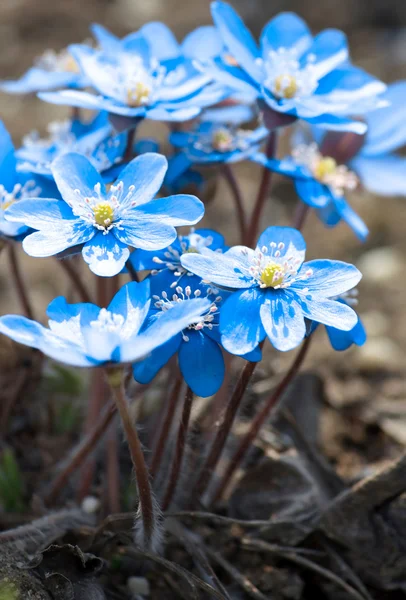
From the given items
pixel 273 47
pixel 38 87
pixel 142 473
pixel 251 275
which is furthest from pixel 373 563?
pixel 38 87

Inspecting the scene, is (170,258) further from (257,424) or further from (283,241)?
(257,424)

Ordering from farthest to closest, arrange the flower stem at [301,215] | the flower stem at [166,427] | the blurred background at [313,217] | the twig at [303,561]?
1. the blurred background at [313,217]
2. the flower stem at [301,215]
3. the twig at [303,561]
4. the flower stem at [166,427]

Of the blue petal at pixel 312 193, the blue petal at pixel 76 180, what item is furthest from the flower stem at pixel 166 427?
the blue petal at pixel 312 193

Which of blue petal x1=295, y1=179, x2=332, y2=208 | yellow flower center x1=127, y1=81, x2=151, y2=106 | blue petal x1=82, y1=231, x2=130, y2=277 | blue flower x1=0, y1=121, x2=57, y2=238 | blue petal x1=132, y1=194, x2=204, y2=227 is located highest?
yellow flower center x1=127, y1=81, x2=151, y2=106

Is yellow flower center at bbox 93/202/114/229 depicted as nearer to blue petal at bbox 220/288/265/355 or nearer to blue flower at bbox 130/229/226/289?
blue flower at bbox 130/229/226/289

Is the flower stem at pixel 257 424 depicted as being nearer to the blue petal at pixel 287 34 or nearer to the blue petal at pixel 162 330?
the blue petal at pixel 162 330

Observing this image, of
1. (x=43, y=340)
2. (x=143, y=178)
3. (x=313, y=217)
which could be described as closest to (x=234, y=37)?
(x=143, y=178)

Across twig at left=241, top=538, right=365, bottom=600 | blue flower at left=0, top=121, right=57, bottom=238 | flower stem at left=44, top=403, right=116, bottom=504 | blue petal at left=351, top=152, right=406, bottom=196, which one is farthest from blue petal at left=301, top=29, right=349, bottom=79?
twig at left=241, top=538, right=365, bottom=600
